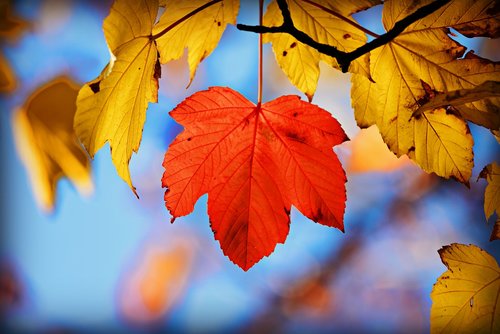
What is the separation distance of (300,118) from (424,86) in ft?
0.44

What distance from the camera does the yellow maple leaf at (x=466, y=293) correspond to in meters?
0.44

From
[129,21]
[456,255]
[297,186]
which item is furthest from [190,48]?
[456,255]

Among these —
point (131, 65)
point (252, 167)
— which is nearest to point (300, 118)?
point (252, 167)

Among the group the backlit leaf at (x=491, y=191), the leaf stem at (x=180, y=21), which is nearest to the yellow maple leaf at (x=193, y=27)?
the leaf stem at (x=180, y=21)

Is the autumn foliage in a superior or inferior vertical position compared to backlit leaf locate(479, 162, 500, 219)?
superior

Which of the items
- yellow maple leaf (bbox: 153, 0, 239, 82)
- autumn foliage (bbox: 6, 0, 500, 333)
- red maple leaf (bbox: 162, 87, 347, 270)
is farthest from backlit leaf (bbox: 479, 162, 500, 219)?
yellow maple leaf (bbox: 153, 0, 239, 82)

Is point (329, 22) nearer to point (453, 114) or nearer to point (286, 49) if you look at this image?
point (286, 49)

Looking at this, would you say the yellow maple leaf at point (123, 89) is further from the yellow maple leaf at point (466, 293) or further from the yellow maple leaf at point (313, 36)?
the yellow maple leaf at point (466, 293)

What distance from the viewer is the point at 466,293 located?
449 millimetres

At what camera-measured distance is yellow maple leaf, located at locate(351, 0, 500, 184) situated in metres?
0.41

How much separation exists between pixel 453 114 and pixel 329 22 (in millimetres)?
159

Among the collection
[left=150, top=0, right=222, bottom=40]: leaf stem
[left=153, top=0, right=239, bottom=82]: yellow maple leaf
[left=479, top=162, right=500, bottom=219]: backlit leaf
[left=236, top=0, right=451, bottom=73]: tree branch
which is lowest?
[left=479, top=162, right=500, bottom=219]: backlit leaf

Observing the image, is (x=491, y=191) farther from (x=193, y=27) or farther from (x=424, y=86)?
(x=193, y=27)

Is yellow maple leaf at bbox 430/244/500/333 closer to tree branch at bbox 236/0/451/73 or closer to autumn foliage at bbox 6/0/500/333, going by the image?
autumn foliage at bbox 6/0/500/333
